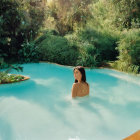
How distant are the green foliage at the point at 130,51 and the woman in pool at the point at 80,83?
4052 millimetres

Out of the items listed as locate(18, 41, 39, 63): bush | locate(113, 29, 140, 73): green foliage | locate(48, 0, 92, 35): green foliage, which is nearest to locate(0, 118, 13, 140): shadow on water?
locate(113, 29, 140, 73): green foliage

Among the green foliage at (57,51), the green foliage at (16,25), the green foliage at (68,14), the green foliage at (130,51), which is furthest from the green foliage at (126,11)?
the green foliage at (16,25)

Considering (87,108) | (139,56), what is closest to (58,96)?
(87,108)

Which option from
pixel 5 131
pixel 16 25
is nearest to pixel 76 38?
pixel 16 25

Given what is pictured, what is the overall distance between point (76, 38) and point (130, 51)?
3782 millimetres

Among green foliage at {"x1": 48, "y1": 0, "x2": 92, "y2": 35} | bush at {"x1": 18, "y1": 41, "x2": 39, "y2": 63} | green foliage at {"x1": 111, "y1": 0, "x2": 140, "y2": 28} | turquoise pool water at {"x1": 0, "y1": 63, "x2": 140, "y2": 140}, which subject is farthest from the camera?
green foliage at {"x1": 48, "y1": 0, "x2": 92, "y2": 35}

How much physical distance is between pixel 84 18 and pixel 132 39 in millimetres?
6696

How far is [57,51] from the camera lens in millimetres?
12375

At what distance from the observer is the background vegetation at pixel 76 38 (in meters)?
10.1

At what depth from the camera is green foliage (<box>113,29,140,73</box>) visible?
9.54 metres

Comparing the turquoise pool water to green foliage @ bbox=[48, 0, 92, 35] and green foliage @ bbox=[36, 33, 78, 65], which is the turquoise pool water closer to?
green foliage @ bbox=[36, 33, 78, 65]

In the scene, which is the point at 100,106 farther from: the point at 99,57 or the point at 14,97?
the point at 99,57

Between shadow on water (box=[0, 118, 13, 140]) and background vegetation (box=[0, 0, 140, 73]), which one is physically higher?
background vegetation (box=[0, 0, 140, 73])

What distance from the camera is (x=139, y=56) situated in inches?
381
